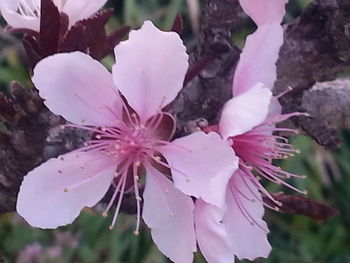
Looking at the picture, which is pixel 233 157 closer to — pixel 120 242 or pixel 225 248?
pixel 225 248

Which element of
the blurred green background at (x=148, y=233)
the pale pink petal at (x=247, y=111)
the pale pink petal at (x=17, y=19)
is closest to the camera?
the pale pink petal at (x=247, y=111)

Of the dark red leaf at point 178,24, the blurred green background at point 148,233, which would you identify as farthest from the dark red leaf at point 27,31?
the blurred green background at point 148,233

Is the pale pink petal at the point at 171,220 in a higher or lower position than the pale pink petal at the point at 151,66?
lower

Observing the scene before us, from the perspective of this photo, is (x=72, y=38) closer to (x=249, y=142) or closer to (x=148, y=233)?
(x=249, y=142)

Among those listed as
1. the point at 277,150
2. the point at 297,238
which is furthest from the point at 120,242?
the point at 277,150

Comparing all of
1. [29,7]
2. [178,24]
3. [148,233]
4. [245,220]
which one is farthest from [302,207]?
[148,233]

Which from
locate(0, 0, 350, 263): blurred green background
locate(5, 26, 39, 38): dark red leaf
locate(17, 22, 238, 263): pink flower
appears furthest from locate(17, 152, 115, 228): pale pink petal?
locate(0, 0, 350, 263): blurred green background

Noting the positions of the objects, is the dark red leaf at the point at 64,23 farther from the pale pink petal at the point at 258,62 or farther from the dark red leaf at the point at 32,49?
the pale pink petal at the point at 258,62
